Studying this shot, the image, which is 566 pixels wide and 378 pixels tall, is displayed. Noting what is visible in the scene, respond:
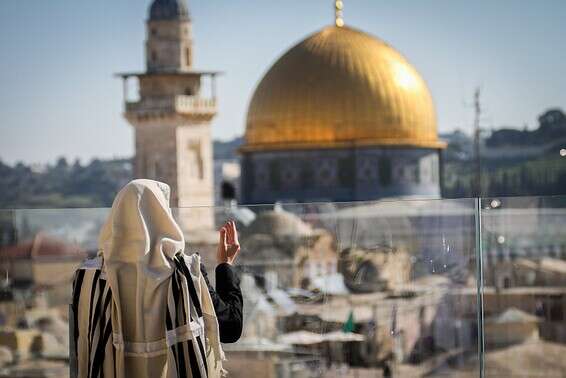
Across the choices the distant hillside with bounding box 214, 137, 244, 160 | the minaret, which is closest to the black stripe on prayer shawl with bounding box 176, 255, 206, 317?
the minaret

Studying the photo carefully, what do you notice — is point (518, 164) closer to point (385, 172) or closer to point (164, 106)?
point (385, 172)

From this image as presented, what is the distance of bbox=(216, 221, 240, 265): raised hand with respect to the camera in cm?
493

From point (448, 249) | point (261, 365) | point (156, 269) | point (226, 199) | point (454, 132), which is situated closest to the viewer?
point (156, 269)

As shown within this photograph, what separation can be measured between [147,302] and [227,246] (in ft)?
1.44

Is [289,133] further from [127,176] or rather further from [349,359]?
[349,359]

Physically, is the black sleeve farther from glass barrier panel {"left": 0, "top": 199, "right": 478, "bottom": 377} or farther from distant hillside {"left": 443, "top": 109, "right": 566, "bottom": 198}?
distant hillside {"left": 443, "top": 109, "right": 566, "bottom": 198}

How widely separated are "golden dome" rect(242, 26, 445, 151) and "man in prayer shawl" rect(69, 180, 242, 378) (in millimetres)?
39781

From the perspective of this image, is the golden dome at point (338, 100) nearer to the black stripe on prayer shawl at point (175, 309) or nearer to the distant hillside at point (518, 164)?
the distant hillside at point (518, 164)

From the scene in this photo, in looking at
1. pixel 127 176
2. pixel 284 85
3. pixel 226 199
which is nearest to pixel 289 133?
pixel 284 85

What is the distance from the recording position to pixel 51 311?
7.09 metres

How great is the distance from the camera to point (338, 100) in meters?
44.8

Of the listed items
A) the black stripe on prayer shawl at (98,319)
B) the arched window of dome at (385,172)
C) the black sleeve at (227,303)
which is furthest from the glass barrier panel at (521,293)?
the arched window of dome at (385,172)

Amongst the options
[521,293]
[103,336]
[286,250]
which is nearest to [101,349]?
[103,336]

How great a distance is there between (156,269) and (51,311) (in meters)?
2.63
